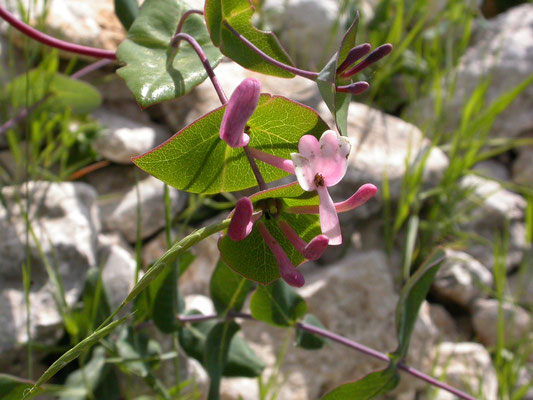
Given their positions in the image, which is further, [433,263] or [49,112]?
[49,112]

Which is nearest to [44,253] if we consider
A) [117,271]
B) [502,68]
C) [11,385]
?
[117,271]

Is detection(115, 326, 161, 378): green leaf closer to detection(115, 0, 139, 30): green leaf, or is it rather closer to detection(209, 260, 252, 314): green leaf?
detection(209, 260, 252, 314): green leaf

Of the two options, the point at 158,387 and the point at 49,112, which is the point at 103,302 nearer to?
the point at 158,387

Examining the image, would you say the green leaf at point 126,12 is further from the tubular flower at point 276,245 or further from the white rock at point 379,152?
the white rock at point 379,152

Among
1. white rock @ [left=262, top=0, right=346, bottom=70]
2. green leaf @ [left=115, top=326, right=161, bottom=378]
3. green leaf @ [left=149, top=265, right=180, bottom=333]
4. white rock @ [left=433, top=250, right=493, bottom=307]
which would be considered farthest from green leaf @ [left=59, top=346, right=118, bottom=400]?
white rock @ [left=262, top=0, right=346, bottom=70]

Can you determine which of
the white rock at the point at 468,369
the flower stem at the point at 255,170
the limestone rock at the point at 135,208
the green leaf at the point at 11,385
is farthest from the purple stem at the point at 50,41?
the white rock at the point at 468,369

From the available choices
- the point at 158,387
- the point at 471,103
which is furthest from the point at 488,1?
the point at 158,387
